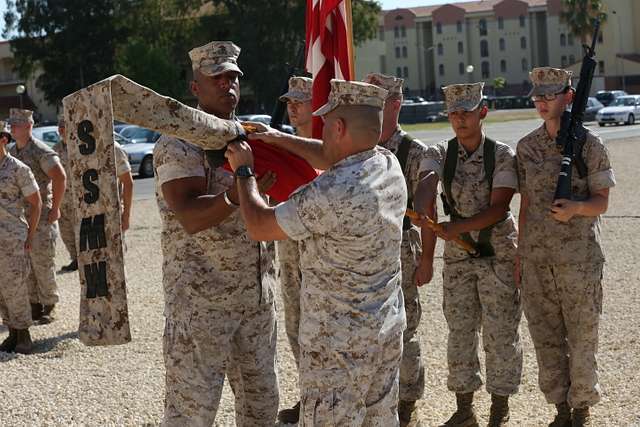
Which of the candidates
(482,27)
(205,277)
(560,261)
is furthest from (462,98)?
(482,27)

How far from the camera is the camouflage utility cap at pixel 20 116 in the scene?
10656 millimetres

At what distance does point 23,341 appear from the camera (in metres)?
9.48

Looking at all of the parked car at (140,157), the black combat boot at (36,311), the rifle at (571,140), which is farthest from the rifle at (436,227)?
the parked car at (140,157)

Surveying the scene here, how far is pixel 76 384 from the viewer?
26.8 feet

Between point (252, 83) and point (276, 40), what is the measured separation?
314 centimetres

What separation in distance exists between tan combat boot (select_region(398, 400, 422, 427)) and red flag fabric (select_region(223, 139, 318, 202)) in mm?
1968

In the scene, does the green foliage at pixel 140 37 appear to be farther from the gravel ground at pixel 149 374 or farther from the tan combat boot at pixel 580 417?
the tan combat boot at pixel 580 417

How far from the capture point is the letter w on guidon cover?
14.1 ft

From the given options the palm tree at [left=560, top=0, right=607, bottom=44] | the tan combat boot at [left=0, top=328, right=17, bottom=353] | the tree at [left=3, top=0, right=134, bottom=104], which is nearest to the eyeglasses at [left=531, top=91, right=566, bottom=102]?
the tan combat boot at [left=0, top=328, right=17, bottom=353]

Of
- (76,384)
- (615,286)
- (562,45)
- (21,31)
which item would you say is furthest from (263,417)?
(562,45)

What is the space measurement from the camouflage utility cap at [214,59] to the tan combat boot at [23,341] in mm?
5146

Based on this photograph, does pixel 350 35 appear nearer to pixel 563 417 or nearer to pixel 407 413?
pixel 407 413

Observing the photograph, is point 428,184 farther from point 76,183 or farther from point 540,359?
point 76,183

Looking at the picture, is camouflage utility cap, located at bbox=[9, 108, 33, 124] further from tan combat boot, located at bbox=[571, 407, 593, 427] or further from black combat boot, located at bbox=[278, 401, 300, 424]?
tan combat boot, located at bbox=[571, 407, 593, 427]
